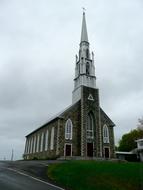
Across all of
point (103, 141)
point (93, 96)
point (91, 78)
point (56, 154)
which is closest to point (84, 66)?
point (91, 78)

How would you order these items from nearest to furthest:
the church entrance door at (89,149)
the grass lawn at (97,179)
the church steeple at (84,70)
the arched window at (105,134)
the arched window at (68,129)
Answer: the grass lawn at (97,179), the arched window at (68,129), the church entrance door at (89,149), the arched window at (105,134), the church steeple at (84,70)

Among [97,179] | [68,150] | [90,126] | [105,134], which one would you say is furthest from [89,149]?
[97,179]

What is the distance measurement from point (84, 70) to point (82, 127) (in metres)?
12.0

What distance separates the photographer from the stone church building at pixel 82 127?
121 ft

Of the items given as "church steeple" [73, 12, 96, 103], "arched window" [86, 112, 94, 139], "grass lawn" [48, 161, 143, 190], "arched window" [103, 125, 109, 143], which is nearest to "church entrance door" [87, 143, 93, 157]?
"arched window" [86, 112, 94, 139]

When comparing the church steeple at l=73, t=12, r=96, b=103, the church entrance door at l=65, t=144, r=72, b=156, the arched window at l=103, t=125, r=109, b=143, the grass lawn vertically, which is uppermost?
the church steeple at l=73, t=12, r=96, b=103

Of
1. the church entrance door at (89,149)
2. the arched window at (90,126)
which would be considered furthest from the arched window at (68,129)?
the church entrance door at (89,149)

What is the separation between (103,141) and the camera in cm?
4025

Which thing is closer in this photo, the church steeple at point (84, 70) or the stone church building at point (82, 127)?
the stone church building at point (82, 127)

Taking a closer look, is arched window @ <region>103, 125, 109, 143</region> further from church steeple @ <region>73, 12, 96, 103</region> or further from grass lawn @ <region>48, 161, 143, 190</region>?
grass lawn @ <region>48, 161, 143, 190</region>

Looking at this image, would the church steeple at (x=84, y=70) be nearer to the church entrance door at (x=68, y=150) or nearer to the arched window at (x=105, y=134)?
the arched window at (x=105, y=134)

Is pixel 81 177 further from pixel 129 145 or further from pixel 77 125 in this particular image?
pixel 129 145

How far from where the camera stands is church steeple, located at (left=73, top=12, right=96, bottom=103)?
140ft

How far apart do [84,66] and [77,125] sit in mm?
12470
